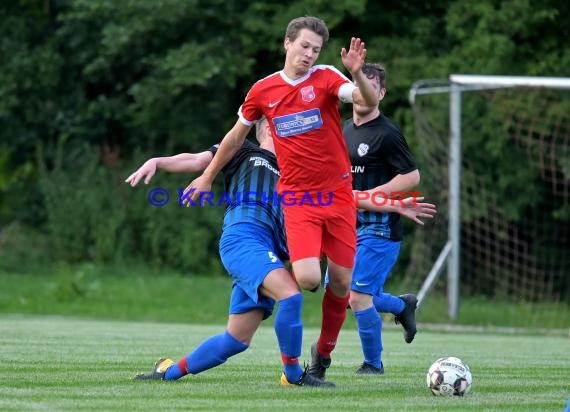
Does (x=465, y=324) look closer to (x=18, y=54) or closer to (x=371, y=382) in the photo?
(x=371, y=382)

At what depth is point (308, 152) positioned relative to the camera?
22.0 feet

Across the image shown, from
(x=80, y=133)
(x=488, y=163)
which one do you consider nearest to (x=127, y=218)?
(x=80, y=133)

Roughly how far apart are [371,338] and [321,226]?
5.18ft

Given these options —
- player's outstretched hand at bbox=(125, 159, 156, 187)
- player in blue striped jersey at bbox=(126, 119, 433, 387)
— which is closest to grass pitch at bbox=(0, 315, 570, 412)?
player in blue striped jersey at bbox=(126, 119, 433, 387)

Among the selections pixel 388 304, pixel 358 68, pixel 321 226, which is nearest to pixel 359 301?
pixel 388 304

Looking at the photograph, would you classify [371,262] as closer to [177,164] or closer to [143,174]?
[177,164]

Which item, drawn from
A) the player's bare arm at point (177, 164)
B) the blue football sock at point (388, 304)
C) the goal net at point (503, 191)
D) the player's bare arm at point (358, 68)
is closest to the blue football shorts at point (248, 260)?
the player's bare arm at point (177, 164)

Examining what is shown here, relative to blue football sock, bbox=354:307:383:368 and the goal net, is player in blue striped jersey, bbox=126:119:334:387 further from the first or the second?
the goal net

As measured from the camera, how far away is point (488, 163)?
20.3 metres

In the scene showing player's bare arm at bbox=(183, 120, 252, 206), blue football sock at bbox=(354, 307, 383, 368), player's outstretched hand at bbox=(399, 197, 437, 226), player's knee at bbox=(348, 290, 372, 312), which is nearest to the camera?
player's bare arm at bbox=(183, 120, 252, 206)

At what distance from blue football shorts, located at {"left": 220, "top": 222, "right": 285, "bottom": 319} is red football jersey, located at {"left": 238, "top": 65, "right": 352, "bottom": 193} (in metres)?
0.33

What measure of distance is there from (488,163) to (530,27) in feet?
9.42

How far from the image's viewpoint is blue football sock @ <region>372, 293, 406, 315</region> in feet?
28.3

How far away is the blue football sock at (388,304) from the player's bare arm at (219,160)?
7.48 feet
